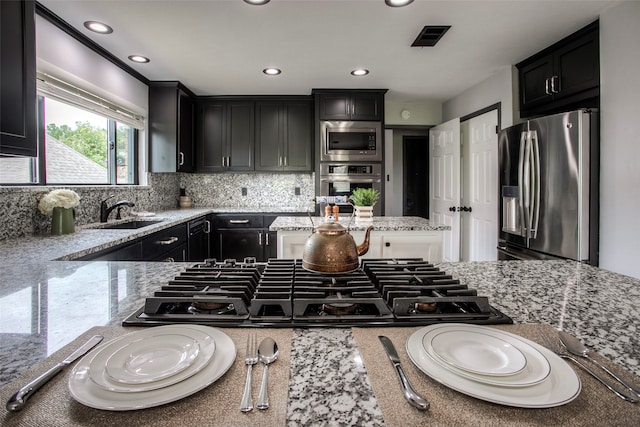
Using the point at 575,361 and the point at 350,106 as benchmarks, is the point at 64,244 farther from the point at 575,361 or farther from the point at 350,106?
the point at 350,106

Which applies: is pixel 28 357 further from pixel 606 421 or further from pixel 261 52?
pixel 261 52

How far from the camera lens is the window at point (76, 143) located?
245 cm

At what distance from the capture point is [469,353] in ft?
1.99

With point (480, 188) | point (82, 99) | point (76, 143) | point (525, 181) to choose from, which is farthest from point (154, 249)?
point (480, 188)

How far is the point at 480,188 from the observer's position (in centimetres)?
408

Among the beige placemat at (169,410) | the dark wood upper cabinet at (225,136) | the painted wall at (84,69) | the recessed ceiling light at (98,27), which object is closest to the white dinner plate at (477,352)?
the beige placemat at (169,410)

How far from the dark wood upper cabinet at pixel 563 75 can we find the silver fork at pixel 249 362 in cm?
301

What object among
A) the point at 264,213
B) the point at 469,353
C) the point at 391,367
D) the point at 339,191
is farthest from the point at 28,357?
the point at 339,191

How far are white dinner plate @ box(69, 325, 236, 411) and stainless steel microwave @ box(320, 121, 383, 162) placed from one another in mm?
3958

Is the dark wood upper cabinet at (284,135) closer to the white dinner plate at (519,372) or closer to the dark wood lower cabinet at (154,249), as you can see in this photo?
the dark wood lower cabinet at (154,249)

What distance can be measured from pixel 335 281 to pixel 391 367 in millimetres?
394

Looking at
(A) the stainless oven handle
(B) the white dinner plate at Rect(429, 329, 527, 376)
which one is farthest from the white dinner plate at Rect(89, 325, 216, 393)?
(A) the stainless oven handle

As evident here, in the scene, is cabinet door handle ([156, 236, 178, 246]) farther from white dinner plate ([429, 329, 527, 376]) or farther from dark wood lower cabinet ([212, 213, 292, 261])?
white dinner plate ([429, 329, 527, 376])

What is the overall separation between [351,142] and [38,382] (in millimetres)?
4152
